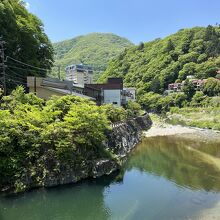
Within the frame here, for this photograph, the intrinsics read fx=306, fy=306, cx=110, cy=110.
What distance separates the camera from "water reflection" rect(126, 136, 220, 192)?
24531 mm

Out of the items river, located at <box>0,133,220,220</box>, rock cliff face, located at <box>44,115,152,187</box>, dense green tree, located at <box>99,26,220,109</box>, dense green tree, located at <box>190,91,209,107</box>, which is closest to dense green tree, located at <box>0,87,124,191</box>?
rock cliff face, located at <box>44,115,152,187</box>

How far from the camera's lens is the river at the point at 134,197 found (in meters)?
17.7

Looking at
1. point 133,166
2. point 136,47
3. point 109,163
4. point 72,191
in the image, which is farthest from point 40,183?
point 136,47

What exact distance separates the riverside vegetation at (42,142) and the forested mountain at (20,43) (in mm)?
12677

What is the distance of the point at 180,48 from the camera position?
122m

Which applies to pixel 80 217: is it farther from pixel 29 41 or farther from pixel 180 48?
pixel 180 48

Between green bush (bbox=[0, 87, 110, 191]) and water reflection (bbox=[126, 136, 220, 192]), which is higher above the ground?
green bush (bbox=[0, 87, 110, 191])

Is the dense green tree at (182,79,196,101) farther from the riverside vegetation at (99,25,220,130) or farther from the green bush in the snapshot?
the green bush

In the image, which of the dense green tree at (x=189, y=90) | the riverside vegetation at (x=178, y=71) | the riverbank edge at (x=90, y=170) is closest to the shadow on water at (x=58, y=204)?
the riverbank edge at (x=90, y=170)

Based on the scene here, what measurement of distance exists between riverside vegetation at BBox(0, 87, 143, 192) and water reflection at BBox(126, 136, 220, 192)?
592 cm

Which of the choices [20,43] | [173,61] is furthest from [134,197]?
[173,61]

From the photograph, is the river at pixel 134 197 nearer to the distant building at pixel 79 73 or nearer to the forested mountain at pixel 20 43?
the forested mountain at pixel 20 43

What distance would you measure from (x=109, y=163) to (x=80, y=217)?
6.72m

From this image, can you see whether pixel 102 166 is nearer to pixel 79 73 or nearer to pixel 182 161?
pixel 182 161
